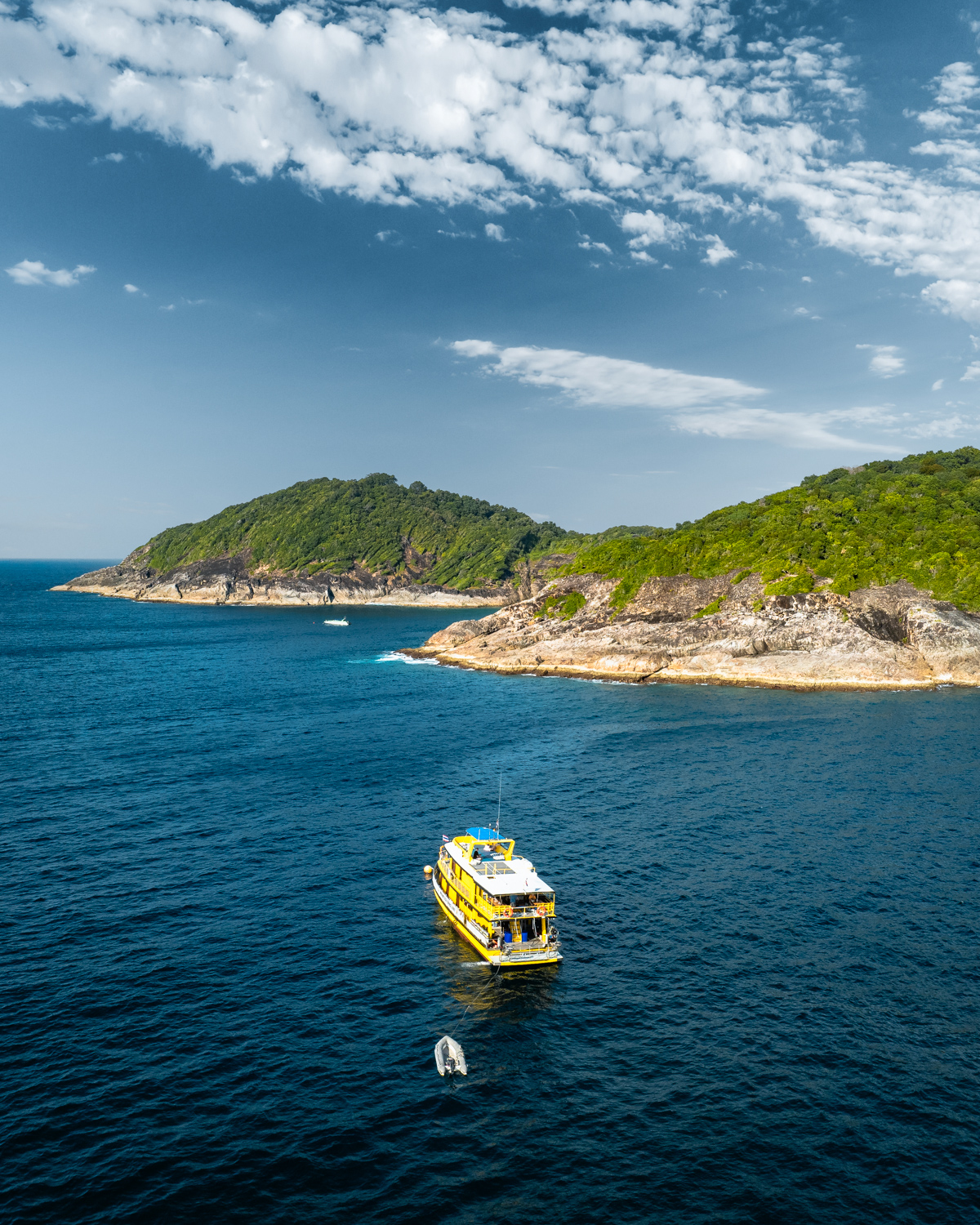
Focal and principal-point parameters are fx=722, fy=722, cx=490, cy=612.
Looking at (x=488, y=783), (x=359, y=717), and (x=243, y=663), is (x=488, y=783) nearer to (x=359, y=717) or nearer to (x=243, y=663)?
(x=359, y=717)

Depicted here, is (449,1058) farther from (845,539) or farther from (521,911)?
(845,539)

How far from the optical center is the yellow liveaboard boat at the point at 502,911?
125 feet

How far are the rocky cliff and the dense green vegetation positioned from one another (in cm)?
332

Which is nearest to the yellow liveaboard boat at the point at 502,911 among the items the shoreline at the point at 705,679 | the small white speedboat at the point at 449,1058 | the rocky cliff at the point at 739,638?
the small white speedboat at the point at 449,1058

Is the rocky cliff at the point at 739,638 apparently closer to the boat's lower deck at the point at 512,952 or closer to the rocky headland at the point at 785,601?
the rocky headland at the point at 785,601

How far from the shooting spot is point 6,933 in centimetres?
3928

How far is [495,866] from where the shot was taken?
42.8m

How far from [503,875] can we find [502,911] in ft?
11.6

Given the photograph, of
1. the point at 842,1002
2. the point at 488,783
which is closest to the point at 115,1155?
the point at 842,1002

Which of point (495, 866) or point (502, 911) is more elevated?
point (495, 866)

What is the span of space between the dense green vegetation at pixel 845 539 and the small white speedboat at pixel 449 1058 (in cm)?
10810

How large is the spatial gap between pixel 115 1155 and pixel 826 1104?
87.4 ft

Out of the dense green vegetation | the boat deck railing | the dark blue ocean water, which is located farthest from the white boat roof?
the dense green vegetation

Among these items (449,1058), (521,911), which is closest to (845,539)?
(521,911)
